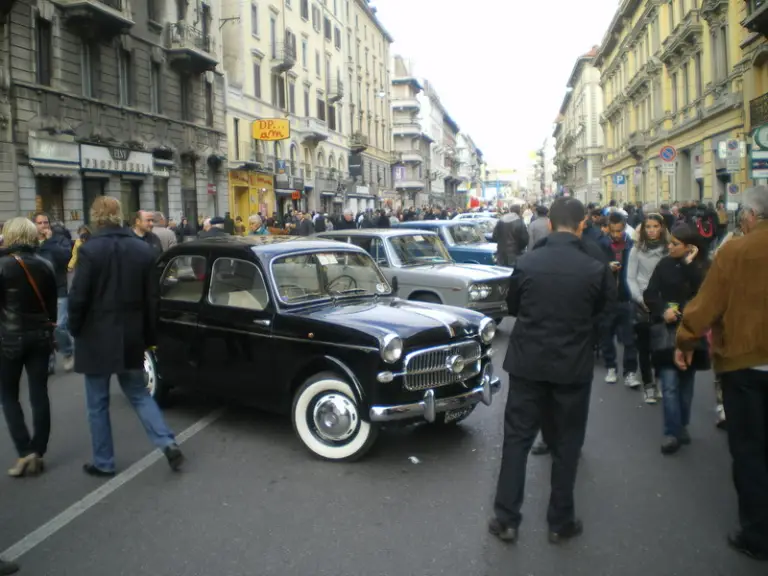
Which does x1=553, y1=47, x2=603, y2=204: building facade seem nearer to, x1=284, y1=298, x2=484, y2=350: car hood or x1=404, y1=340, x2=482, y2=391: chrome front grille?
x1=284, y1=298, x2=484, y2=350: car hood

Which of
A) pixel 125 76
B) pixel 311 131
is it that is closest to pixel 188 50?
pixel 125 76

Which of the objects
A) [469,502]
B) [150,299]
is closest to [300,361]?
[150,299]

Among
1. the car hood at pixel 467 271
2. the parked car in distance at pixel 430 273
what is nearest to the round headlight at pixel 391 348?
the parked car in distance at pixel 430 273

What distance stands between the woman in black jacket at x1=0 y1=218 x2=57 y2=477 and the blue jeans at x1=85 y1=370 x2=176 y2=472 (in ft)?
1.51

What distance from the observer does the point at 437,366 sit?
6074 millimetres

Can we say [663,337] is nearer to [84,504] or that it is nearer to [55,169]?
[84,504]

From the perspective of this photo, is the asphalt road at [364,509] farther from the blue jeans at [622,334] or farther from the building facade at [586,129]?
the building facade at [586,129]

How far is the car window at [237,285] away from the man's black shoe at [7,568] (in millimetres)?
2879

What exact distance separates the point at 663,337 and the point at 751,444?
2073 mm

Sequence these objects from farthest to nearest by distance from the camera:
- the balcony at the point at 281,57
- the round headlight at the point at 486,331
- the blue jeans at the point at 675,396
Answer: the balcony at the point at 281,57 → the round headlight at the point at 486,331 → the blue jeans at the point at 675,396

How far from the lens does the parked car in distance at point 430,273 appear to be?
11.0m

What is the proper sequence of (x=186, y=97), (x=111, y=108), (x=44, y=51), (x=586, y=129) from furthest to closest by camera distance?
1. (x=586, y=129)
2. (x=186, y=97)
3. (x=111, y=108)
4. (x=44, y=51)

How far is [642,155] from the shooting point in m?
48.0

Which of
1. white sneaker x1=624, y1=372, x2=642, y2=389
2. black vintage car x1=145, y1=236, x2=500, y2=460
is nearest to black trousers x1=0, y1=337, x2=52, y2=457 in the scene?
black vintage car x1=145, y1=236, x2=500, y2=460
